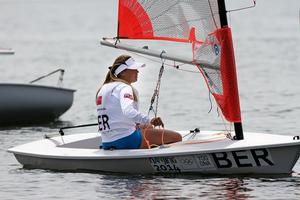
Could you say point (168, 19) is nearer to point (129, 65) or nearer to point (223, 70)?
point (129, 65)

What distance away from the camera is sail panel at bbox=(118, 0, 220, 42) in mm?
13578

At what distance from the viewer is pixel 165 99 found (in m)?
25.4

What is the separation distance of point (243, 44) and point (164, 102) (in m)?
20.8

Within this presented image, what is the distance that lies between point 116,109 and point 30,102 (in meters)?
6.48

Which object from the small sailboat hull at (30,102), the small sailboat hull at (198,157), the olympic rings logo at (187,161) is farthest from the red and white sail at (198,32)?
the small sailboat hull at (30,102)

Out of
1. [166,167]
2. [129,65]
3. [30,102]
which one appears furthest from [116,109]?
[30,102]

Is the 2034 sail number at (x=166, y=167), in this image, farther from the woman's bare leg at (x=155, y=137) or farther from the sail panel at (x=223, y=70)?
the sail panel at (x=223, y=70)

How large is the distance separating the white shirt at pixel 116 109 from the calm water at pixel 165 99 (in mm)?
506

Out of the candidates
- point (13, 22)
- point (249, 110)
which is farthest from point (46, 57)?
point (13, 22)

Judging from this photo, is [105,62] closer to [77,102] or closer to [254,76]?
[254,76]

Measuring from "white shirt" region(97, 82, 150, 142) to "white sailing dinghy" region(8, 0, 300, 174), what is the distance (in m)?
0.24

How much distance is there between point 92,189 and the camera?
12.8 m

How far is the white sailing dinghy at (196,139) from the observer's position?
12.9m

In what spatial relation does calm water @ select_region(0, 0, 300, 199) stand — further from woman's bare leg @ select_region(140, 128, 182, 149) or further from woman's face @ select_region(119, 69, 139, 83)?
woman's face @ select_region(119, 69, 139, 83)
